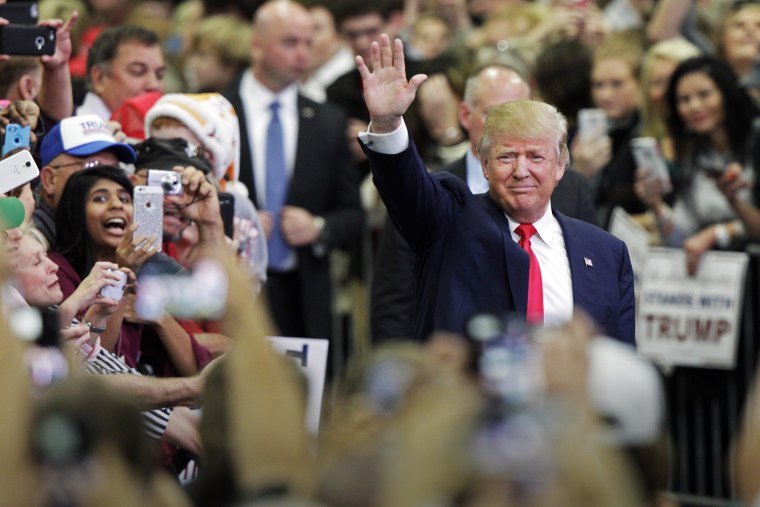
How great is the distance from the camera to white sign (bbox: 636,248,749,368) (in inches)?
361

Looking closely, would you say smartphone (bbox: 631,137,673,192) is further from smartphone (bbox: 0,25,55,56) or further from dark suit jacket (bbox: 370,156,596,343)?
smartphone (bbox: 0,25,55,56)

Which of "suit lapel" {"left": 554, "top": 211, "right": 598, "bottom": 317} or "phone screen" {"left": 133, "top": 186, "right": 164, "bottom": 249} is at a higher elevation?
"phone screen" {"left": 133, "top": 186, "right": 164, "bottom": 249}

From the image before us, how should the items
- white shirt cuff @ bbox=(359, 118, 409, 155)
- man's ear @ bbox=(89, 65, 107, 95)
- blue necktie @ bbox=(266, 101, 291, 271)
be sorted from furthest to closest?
blue necktie @ bbox=(266, 101, 291, 271), man's ear @ bbox=(89, 65, 107, 95), white shirt cuff @ bbox=(359, 118, 409, 155)

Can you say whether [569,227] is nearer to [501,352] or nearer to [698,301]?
[501,352]

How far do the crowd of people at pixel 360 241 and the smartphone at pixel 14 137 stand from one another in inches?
0.6

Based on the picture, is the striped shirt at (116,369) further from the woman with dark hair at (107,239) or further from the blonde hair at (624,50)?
the blonde hair at (624,50)

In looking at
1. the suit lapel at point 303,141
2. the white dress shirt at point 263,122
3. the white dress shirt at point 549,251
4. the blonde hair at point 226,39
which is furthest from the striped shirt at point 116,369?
the blonde hair at point 226,39

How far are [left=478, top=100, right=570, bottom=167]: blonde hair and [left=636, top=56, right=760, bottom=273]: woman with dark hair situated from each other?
2.94 meters

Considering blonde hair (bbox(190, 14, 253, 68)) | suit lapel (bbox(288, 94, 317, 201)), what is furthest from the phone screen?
blonde hair (bbox(190, 14, 253, 68))

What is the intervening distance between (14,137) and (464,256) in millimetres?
1786

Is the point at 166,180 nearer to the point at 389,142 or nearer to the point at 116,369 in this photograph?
the point at 116,369

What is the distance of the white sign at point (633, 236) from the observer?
361 inches

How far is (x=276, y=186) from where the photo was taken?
9.57 meters

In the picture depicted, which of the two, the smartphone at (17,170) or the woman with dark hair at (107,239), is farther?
the woman with dark hair at (107,239)
